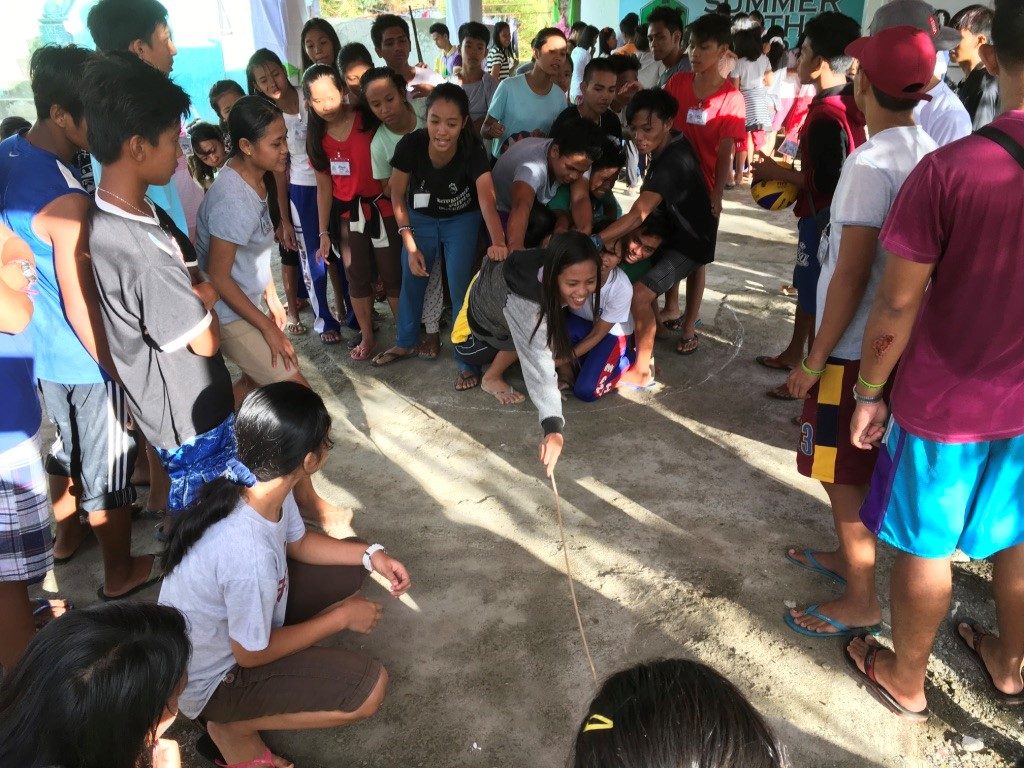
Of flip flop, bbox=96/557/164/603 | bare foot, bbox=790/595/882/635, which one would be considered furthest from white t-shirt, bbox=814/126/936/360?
flip flop, bbox=96/557/164/603

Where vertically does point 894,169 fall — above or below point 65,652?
above

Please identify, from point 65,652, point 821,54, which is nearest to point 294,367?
point 65,652

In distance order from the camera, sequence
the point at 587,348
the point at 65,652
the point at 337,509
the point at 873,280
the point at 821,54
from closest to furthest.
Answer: the point at 65,652 < the point at 873,280 < the point at 337,509 < the point at 821,54 < the point at 587,348

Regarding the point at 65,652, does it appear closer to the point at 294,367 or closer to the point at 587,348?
the point at 294,367

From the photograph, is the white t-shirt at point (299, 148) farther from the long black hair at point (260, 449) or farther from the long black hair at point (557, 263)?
the long black hair at point (260, 449)

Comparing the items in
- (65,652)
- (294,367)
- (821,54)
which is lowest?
(294,367)

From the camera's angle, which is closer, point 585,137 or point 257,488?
point 257,488

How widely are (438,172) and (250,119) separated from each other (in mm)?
1205

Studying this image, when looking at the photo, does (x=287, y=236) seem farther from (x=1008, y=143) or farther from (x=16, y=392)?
(x=1008, y=143)

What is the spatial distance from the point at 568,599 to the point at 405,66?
12.8 feet

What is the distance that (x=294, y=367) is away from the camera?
105 inches

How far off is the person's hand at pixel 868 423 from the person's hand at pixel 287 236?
10.9 ft

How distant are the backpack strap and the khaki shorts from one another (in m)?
2.15

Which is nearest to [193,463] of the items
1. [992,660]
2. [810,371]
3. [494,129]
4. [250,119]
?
[250,119]
